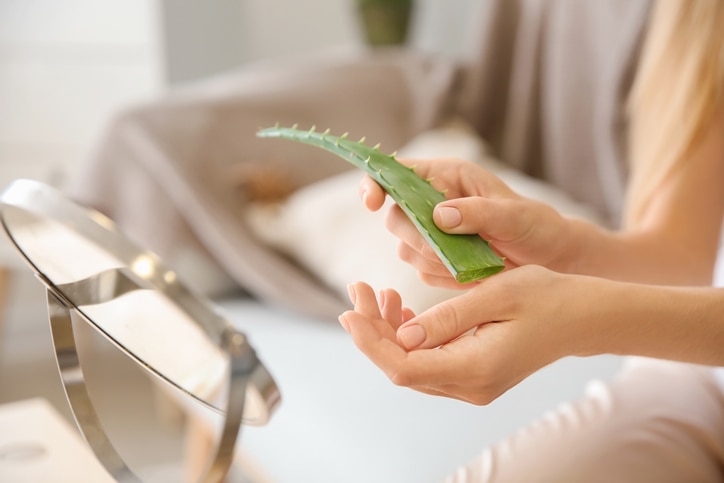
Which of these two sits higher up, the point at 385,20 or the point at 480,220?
the point at 480,220

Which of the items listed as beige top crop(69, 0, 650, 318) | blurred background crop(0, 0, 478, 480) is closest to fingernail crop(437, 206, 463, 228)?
beige top crop(69, 0, 650, 318)

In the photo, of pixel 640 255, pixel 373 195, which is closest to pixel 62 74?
pixel 640 255

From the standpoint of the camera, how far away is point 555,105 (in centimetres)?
178

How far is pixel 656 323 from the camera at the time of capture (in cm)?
66

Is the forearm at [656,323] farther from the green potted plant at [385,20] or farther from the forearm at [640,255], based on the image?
the green potted plant at [385,20]

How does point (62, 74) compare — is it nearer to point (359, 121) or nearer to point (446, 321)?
point (359, 121)

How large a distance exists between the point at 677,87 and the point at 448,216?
1.99 ft

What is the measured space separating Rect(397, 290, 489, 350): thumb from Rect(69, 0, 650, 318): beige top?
39.0 inches

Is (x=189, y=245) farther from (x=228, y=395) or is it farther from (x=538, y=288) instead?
(x=538, y=288)

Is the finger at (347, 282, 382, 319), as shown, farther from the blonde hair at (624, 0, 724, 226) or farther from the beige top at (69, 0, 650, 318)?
the beige top at (69, 0, 650, 318)

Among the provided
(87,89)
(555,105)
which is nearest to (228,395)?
(555,105)

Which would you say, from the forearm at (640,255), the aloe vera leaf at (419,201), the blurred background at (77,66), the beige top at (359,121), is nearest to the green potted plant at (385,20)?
the blurred background at (77,66)

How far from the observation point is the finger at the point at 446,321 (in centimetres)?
56

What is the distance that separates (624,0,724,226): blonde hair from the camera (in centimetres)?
102
